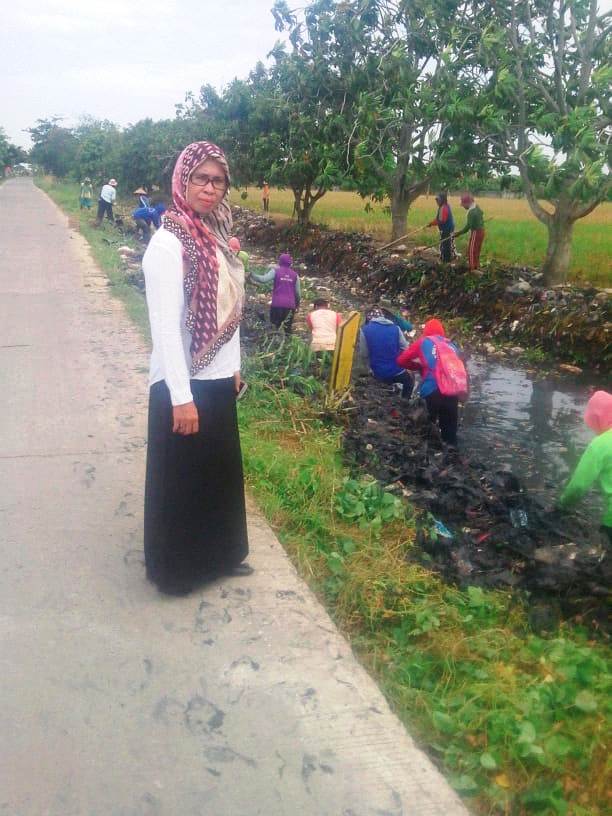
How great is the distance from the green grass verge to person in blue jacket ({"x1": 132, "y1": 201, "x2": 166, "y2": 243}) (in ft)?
43.1

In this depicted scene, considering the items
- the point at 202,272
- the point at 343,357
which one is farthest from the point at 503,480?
the point at 202,272

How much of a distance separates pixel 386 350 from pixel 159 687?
18.1ft

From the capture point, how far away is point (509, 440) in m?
7.65

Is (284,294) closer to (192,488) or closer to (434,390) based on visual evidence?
(434,390)

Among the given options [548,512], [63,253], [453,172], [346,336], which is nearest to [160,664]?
[548,512]

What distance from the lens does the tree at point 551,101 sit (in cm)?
1006

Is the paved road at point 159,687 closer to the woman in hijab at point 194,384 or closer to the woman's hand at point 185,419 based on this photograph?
the woman in hijab at point 194,384

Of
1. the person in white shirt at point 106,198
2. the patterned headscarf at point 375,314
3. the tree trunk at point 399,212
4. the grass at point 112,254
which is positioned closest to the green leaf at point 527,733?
the patterned headscarf at point 375,314

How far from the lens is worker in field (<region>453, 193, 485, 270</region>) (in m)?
13.1

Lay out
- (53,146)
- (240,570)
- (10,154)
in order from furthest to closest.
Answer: (10,154) < (53,146) < (240,570)

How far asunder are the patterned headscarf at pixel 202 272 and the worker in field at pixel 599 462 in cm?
190

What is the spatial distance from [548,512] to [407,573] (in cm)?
133

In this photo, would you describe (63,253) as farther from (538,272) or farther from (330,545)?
(330,545)

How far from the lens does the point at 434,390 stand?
680cm
